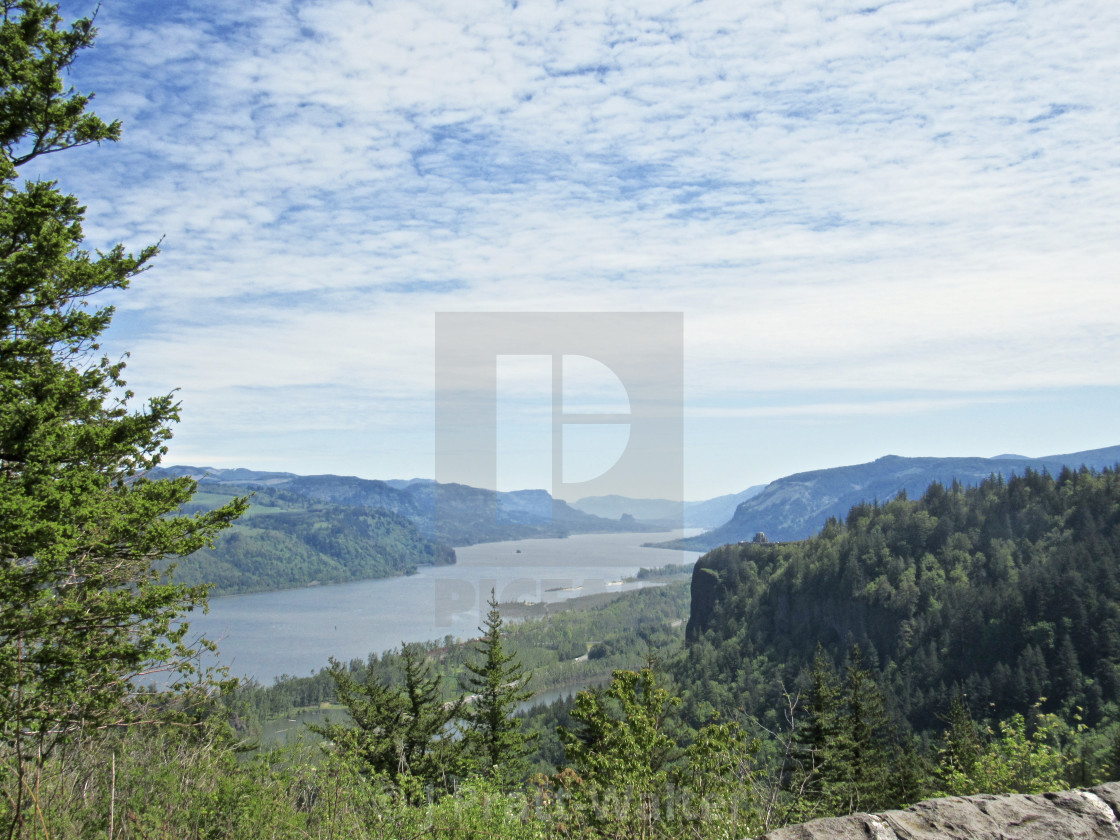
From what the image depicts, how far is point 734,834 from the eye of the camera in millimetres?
5832

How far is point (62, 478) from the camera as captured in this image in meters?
8.66

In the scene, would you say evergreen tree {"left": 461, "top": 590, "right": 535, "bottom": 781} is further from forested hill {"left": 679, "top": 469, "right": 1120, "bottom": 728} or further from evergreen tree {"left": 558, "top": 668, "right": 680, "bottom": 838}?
forested hill {"left": 679, "top": 469, "right": 1120, "bottom": 728}

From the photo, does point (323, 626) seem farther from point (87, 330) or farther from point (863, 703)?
point (87, 330)

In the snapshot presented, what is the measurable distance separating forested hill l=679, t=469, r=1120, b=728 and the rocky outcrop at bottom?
80195 mm

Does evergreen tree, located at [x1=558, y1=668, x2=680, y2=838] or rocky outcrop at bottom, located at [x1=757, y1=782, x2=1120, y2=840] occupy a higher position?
rocky outcrop at bottom, located at [x1=757, y1=782, x2=1120, y2=840]

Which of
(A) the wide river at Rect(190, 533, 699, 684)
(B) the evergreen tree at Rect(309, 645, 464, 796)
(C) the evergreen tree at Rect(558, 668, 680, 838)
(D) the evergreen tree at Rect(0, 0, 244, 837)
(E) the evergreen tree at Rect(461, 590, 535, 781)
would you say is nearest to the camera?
(C) the evergreen tree at Rect(558, 668, 680, 838)

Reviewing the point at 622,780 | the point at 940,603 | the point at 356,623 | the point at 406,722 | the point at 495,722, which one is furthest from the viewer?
the point at 356,623

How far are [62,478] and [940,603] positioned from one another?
10265cm

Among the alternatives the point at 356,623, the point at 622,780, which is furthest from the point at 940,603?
the point at 356,623

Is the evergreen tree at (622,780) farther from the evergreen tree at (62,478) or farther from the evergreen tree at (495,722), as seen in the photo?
the evergreen tree at (495,722)

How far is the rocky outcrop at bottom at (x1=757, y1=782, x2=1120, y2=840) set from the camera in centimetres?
349

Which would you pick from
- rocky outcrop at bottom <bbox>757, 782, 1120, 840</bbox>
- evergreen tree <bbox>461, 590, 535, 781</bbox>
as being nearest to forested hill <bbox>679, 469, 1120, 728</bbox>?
evergreen tree <bbox>461, 590, 535, 781</bbox>

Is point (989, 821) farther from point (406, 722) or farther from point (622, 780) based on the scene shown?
point (406, 722)

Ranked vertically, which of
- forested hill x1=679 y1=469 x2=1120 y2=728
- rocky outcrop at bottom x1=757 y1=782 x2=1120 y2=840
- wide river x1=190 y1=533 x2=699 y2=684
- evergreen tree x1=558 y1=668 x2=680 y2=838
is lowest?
wide river x1=190 y1=533 x2=699 y2=684
